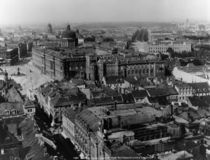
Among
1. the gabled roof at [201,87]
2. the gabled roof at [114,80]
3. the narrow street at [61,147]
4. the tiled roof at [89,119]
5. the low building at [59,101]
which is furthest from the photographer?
the gabled roof at [114,80]

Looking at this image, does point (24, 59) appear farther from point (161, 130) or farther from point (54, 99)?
point (161, 130)

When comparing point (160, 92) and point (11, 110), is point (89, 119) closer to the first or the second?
point (11, 110)

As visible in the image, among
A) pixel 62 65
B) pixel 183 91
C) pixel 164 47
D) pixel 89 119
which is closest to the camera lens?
pixel 89 119

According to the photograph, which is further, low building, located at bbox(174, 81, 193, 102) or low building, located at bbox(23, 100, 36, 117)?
low building, located at bbox(174, 81, 193, 102)

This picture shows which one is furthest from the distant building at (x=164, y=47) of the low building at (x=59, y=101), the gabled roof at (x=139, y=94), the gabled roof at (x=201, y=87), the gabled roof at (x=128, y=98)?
the low building at (x=59, y=101)

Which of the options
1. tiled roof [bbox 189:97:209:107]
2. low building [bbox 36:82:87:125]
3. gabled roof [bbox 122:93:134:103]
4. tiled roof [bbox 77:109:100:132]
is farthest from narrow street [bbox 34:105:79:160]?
tiled roof [bbox 189:97:209:107]

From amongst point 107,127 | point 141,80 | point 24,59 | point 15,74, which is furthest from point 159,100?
point 24,59

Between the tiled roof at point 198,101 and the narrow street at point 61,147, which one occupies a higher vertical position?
the tiled roof at point 198,101

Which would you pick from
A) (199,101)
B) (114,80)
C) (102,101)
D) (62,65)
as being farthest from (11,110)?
(62,65)

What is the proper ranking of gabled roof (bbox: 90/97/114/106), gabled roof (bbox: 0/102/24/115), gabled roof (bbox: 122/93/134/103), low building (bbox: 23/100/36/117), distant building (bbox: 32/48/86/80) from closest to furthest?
gabled roof (bbox: 0/102/24/115) → low building (bbox: 23/100/36/117) → gabled roof (bbox: 90/97/114/106) → gabled roof (bbox: 122/93/134/103) → distant building (bbox: 32/48/86/80)

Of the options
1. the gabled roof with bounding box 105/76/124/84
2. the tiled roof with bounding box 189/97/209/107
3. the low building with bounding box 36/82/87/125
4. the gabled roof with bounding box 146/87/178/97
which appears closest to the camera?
the low building with bounding box 36/82/87/125

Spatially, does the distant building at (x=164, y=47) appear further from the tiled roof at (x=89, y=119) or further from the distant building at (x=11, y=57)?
the tiled roof at (x=89, y=119)

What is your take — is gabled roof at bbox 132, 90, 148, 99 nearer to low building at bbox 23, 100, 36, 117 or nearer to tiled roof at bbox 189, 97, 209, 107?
tiled roof at bbox 189, 97, 209, 107
